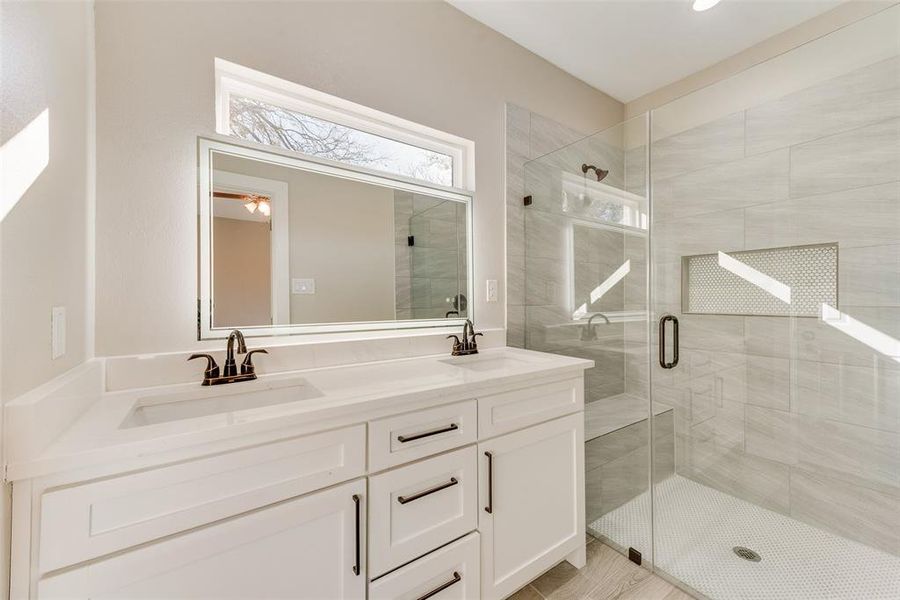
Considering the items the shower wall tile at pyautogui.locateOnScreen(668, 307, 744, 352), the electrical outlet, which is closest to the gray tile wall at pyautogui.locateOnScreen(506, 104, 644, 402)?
the electrical outlet

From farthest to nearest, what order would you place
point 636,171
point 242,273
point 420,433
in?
point 636,171 → point 242,273 → point 420,433

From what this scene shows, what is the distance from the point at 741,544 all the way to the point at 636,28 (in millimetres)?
2610

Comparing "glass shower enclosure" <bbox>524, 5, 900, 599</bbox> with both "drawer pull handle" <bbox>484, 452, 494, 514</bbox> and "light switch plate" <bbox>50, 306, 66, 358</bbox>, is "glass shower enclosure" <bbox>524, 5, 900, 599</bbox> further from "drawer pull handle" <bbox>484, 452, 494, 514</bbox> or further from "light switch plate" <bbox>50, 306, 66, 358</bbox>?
"light switch plate" <bbox>50, 306, 66, 358</bbox>

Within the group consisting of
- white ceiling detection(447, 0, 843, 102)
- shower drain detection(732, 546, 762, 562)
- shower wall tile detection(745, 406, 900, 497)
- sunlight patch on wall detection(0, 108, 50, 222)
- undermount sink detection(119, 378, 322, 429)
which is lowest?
shower drain detection(732, 546, 762, 562)

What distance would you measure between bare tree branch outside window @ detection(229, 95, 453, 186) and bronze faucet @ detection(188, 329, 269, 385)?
2.49ft

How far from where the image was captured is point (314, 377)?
123 cm

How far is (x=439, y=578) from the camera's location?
3.57ft

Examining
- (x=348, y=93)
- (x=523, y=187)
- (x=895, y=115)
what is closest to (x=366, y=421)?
(x=348, y=93)

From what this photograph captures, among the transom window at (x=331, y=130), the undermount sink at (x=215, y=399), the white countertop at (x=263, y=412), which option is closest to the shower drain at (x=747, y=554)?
the white countertop at (x=263, y=412)

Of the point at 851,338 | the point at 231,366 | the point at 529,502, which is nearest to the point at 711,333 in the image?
the point at 851,338

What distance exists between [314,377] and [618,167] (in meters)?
1.83

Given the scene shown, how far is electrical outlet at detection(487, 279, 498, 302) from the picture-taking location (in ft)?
6.30

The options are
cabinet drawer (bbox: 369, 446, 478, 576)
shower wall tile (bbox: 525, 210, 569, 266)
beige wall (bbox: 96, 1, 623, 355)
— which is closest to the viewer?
cabinet drawer (bbox: 369, 446, 478, 576)

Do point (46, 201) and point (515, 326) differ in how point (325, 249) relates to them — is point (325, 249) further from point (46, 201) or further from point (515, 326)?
point (515, 326)
